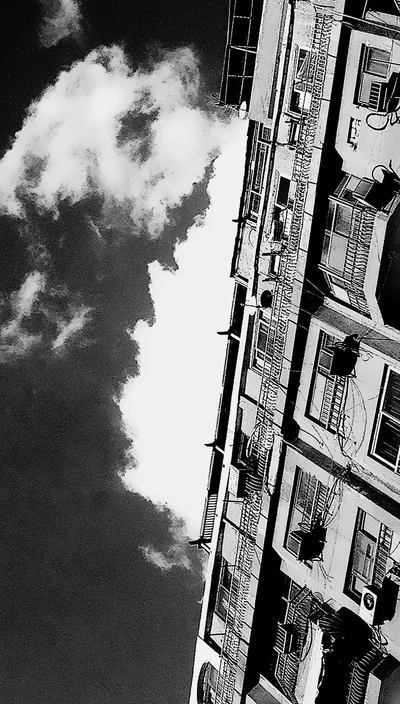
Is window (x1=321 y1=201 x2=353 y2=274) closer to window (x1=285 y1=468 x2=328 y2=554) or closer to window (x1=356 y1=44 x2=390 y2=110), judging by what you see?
window (x1=356 y1=44 x2=390 y2=110)

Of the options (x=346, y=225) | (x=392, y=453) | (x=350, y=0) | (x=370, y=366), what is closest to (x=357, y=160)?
(x=346, y=225)

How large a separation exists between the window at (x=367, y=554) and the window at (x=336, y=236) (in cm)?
781

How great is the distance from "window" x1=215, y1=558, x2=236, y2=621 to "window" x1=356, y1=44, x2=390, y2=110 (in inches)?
694

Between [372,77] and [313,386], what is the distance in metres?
9.84

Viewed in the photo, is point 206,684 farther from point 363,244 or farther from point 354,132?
→ point 354,132

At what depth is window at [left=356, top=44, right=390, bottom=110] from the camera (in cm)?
1994

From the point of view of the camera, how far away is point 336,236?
71.2ft

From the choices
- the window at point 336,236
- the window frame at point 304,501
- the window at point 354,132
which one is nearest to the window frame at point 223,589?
the window frame at point 304,501

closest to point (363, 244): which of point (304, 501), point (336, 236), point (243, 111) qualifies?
point (336, 236)

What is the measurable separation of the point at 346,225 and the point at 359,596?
1143 centimetres

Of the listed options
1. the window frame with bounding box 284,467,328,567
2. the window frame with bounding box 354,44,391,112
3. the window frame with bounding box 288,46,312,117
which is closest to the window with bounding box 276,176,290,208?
the window frame with bounding box 288,46,312,117

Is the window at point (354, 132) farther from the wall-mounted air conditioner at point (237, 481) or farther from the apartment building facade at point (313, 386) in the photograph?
the wall-mounted air conditioner at point (237, 481)

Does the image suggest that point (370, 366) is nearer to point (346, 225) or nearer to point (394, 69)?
point (346, 225)

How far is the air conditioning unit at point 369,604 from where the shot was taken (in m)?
18.7
